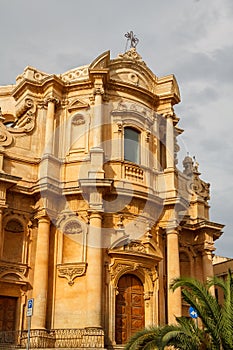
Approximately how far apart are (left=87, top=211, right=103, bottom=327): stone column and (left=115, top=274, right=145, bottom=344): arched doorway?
1310 millimetres

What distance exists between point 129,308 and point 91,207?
4438mm

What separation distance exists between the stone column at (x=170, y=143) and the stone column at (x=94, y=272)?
→ 519 centimetres

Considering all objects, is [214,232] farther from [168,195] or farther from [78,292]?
[78,292]

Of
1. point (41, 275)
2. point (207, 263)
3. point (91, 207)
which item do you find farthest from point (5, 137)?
point (207, 263)

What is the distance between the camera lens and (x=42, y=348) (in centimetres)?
1964

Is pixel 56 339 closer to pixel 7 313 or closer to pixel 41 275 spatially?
pixel 7 313

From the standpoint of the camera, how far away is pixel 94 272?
2119 centimetres

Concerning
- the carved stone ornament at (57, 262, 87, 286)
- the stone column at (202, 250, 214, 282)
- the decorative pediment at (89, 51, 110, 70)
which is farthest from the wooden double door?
the decorative pediment at (89, 51, 110, 70)

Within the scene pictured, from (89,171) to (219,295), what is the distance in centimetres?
1387

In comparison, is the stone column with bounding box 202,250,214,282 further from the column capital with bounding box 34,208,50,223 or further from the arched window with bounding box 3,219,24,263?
the arched window with bounding box 3,219,24,263

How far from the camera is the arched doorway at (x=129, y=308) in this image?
862 inches

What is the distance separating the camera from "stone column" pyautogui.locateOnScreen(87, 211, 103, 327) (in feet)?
67.6

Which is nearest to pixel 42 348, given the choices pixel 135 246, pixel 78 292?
pixel 78 292

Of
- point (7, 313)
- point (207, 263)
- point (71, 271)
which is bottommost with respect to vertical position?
point (7, 313)
